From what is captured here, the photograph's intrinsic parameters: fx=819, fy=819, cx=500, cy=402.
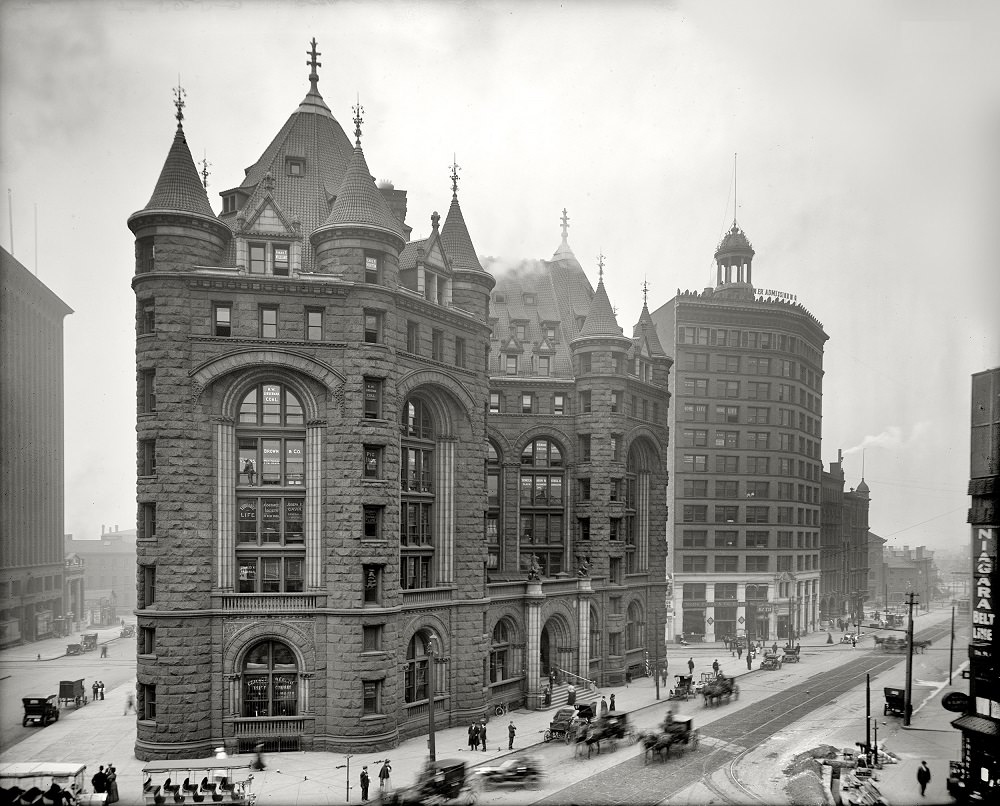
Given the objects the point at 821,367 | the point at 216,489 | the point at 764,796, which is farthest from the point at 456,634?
the point at 821,367

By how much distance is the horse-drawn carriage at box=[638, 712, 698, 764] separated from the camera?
Answer: 132 ft

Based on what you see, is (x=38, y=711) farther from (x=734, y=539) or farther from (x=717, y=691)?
(x=734, y=539)

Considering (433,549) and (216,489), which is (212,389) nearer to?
(216,489)

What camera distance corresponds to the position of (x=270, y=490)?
41656mm

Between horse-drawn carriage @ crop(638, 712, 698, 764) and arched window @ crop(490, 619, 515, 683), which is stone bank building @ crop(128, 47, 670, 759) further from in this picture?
horse-drawn carriage @ crop(638, 712, 698, 764)

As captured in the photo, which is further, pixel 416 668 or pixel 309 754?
pixel 416 668

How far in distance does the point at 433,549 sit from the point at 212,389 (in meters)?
15.7

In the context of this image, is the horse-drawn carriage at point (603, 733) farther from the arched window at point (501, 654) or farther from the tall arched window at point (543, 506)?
the tall arched window at point (543, 506)

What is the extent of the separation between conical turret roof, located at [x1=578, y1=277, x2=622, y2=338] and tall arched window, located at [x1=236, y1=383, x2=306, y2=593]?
27163 millimetres

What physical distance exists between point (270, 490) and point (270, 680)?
9.42m

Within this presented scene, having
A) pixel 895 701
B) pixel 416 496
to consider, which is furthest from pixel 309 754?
pixel 895 701

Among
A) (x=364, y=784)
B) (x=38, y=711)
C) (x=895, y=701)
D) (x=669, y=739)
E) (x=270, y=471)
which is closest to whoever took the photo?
(x=364, y=784)

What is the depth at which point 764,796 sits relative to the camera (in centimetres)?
3444

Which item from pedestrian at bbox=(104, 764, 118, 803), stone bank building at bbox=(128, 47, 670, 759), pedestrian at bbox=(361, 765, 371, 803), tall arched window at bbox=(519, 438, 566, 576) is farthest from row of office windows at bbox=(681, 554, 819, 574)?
pedestrian at bbox=(104, 764, 118, 803)
